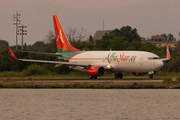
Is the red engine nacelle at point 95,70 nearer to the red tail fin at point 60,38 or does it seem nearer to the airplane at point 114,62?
the airplane at point 114,62

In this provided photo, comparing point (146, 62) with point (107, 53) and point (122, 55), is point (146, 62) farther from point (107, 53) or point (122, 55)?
point (107, 53)

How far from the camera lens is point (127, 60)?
40656 millimetres

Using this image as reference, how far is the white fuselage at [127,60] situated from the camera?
39.2 metres

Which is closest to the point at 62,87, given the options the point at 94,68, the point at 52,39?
the point at 94,68

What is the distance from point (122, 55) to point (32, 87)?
51.4 ft

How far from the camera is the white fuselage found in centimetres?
3922

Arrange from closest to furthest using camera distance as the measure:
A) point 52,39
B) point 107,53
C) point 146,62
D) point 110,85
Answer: point 110,85 < point 146,62 < point 107,53 < point 52,39

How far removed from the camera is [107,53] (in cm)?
4394

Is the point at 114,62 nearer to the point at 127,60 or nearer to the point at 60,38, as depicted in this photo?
the point at 127,60
